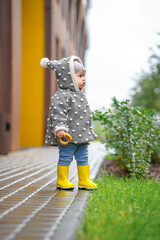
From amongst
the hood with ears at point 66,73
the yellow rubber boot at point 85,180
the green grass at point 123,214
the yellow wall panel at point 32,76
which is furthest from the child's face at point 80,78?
the yellow wall panel at point 32,76

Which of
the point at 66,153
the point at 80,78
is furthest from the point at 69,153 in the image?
the point at 80,78

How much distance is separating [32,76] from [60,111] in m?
10.6

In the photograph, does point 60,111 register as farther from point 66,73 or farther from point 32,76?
point 32,76

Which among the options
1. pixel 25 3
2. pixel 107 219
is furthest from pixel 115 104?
pixel 25 3

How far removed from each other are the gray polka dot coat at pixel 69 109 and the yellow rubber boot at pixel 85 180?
0.38 m

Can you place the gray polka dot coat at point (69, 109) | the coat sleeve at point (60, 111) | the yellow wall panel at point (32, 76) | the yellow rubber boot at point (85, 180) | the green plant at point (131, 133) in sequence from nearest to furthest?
the coat sleeve at point (60, 111) → the gray polka dot coat at point (69, 109) → the yellow rubber boot at point (85, 180) → the green plant at point (131, 133) → the yellow wall panel at point (32, 76)

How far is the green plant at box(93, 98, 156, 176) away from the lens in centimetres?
514

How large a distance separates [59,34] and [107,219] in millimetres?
15962

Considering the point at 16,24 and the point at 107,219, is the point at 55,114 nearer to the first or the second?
the point at 107,219

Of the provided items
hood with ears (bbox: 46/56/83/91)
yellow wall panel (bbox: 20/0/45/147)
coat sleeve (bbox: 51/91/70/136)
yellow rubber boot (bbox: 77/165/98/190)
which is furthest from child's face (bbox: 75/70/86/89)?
yellow wall panel (bbox: 20/0/45/147)

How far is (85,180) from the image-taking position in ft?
14.2

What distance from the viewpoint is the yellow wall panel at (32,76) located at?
14344 millimetres

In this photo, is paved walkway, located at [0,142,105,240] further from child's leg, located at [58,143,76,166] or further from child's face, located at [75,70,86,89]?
child's face, located at [75,70,86,89]

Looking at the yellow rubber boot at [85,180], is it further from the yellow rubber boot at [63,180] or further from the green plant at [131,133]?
the green plant at [131,133]
